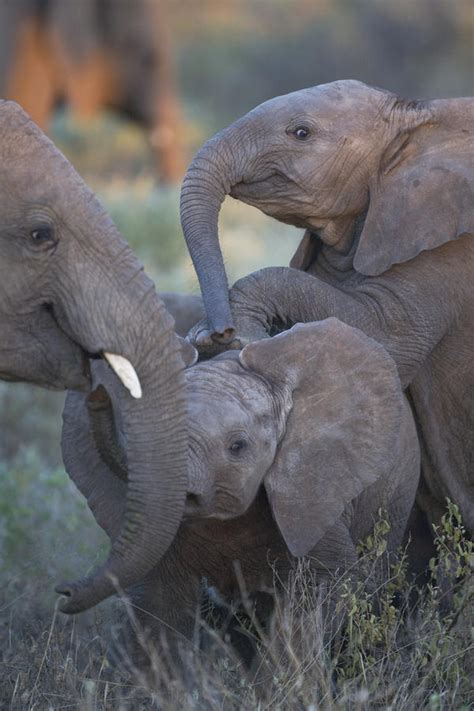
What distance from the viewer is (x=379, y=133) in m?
5.47

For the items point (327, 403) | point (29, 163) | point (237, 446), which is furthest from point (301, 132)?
point (29, 163)

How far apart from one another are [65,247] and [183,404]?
494mm

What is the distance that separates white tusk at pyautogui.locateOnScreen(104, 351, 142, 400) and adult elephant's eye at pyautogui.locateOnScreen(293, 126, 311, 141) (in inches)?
63.2

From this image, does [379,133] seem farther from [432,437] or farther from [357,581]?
[357,581]

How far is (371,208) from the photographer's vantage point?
5.44 metres

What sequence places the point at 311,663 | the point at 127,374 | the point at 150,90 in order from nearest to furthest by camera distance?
the point at 127,374
the point at 311,663
the point at 150,90

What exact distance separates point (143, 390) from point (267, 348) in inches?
34.2

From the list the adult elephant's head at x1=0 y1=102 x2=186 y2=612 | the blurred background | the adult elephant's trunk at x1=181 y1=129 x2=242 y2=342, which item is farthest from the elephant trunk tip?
the blurred background

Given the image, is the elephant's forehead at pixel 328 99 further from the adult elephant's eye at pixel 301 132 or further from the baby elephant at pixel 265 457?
the baby elephant at pixel 265 457

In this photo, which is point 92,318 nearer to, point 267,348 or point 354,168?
point 267,348

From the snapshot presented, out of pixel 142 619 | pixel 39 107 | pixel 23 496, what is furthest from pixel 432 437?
pixel 39 107

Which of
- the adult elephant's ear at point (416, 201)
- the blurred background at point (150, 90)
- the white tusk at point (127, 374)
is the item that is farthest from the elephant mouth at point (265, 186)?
the white tusk at point (127, 374)

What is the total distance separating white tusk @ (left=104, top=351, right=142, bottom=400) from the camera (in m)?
4.00

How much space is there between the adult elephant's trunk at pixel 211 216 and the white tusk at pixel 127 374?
923 mm
